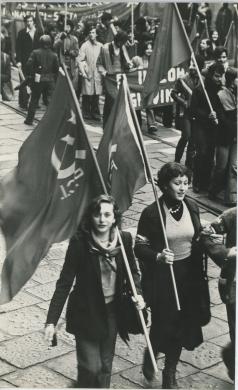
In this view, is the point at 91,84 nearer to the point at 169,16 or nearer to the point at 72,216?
the point at 169,16

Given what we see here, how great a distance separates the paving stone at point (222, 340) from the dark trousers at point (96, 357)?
A: 139 centimetres

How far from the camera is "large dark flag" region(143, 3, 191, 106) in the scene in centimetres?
695

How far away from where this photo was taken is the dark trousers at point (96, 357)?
483cm

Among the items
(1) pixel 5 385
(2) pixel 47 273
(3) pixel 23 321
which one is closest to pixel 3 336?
(3) pixel 23 321

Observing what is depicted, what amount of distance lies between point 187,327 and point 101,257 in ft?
3.35

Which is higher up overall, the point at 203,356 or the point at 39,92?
the point at 39,92

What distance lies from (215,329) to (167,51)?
2.50 m

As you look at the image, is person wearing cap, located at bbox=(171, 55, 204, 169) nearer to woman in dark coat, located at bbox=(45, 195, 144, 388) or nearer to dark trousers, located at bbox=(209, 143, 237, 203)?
dark trousers, located at bbox=(209, 143, 237, 203)

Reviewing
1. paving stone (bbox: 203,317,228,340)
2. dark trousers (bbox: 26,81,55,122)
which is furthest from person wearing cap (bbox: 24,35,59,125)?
paving stone (bbox: 203,317,228,340)

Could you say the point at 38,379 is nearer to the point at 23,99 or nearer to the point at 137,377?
the point at 137,377

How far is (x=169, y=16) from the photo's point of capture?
696cm

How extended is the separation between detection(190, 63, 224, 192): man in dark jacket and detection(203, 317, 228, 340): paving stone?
2.97 meters

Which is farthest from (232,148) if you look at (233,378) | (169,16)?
(233,378)

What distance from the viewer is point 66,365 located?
5723 mm
